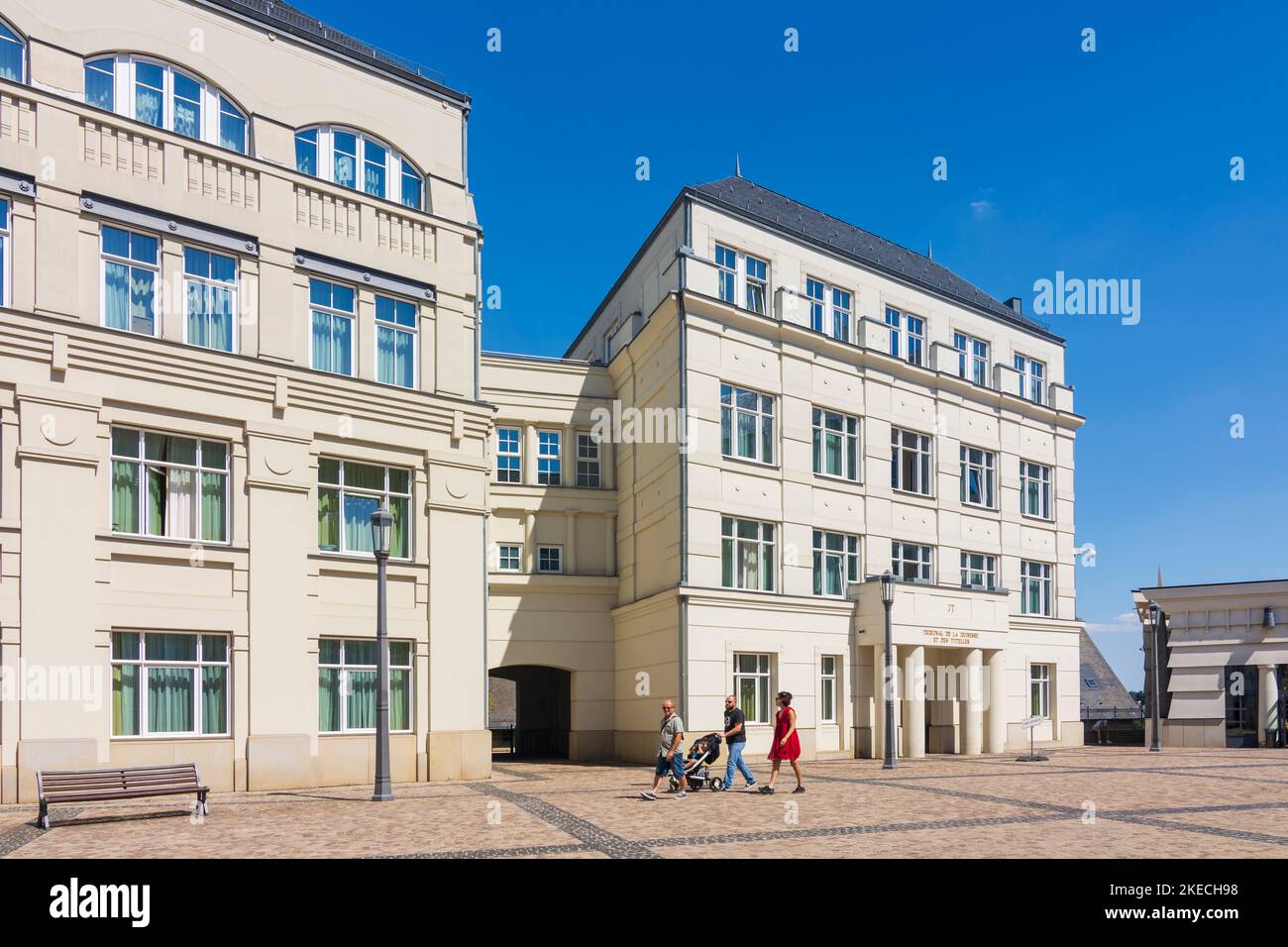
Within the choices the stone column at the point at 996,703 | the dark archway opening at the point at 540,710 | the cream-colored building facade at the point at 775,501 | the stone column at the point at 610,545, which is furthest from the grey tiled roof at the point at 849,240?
the dark archway opening at the point at 540,710

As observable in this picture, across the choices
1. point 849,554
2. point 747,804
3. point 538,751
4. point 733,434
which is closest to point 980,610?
point 849,554

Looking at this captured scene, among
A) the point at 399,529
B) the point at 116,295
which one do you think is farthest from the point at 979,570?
the point at 116,295

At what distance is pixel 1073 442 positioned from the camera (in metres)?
41.2

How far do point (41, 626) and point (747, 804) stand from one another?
12333 mm

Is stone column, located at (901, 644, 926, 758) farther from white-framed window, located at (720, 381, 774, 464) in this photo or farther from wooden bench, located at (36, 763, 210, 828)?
wooden bench, located at (36, 763, 210, 828)

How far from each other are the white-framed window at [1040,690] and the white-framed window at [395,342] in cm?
2549

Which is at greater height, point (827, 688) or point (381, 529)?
point (381, 529)

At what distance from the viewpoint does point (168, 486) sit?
20.8 meters

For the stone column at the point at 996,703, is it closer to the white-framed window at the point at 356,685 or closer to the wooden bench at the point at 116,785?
the white-framed window at the point at 356,685

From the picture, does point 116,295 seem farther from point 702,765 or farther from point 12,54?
point 702,765

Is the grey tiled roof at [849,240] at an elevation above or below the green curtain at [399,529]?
above

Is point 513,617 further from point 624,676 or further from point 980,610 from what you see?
point 980,610

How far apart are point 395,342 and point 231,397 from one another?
4.23 metres

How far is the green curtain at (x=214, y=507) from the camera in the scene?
A: 21.1 meters
